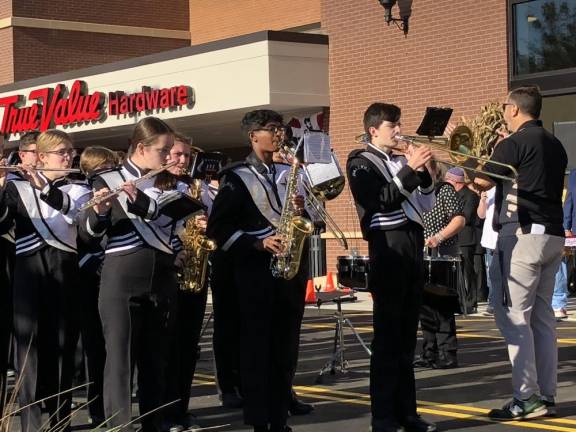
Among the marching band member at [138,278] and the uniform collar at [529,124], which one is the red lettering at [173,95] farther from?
the marching band member at [138,278]

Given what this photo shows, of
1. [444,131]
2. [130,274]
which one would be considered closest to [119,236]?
[130,274]

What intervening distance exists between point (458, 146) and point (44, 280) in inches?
119

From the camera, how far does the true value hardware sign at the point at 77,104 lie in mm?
23438

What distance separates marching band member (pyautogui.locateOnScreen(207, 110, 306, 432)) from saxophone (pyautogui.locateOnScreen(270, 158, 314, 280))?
6cm

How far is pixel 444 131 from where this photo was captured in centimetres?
823

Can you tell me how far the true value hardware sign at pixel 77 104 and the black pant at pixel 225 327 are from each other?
45.1ft

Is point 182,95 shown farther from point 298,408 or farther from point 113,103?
point 298,408

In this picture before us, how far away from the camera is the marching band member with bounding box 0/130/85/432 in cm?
748

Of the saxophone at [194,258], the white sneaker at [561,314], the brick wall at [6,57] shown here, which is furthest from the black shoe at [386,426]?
the brick wall at [6,57]

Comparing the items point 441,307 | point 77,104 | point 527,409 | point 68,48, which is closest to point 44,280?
point 527,409

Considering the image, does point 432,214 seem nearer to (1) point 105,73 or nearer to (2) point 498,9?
(2) point 498,9

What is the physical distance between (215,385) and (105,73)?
15.8 meters

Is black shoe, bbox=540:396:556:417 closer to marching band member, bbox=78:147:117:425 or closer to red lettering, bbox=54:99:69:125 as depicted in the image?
marching band member, bbox=78:147:117:425

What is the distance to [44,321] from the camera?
24.7ft
